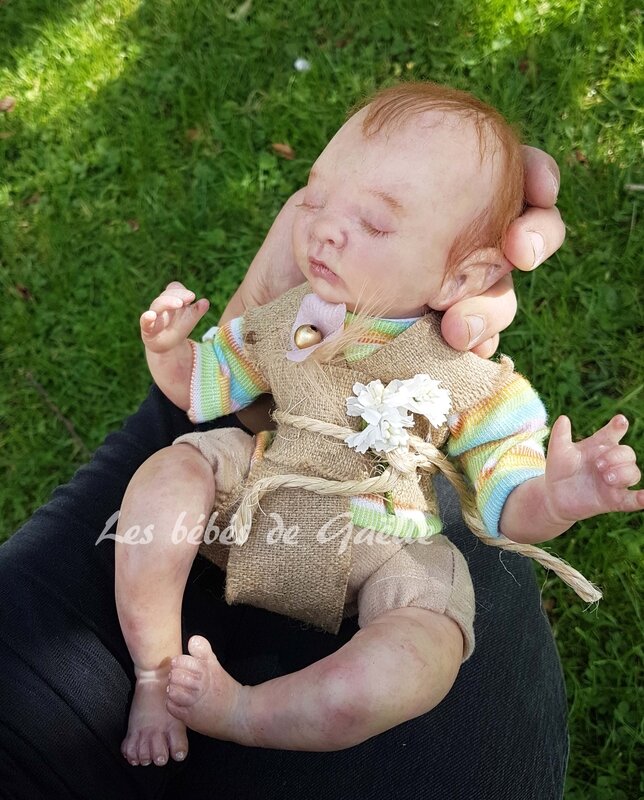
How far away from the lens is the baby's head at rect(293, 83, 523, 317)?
1776 mm

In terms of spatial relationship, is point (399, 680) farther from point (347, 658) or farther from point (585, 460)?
point (585, 460)

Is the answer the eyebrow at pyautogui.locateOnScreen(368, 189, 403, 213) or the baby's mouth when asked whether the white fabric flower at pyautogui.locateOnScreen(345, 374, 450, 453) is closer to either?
the baby's mouth

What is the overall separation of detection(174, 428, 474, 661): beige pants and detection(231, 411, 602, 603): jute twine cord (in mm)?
115

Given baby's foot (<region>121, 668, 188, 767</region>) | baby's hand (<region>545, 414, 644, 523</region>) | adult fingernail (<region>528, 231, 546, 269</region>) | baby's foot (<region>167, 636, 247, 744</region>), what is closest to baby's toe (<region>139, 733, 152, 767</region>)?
baby's foot (<region>121, 668, 188, 767</region>)

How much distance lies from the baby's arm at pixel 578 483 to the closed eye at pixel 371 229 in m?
0.62

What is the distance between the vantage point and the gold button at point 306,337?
1856mm

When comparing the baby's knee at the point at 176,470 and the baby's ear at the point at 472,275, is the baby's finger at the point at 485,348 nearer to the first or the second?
the baby's ear at the point at 472,275

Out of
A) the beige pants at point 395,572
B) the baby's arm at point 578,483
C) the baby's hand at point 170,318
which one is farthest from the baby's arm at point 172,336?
the baby's arm at point 578,483

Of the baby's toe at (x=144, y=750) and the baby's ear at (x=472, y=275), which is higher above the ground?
the baby's ear at (x=472, y=275)

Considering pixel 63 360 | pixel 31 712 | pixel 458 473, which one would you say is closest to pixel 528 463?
pixel 458 473

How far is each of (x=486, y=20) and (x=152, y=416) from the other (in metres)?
2.59

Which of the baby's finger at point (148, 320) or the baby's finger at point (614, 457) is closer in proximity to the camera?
the baby's finger at point (614, 457)

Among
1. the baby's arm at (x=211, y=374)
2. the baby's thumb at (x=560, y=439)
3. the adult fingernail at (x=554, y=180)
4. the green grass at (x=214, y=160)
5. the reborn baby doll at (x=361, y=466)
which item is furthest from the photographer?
the green grass at (x=214, y=160)

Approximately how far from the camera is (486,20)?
350 centimetres
